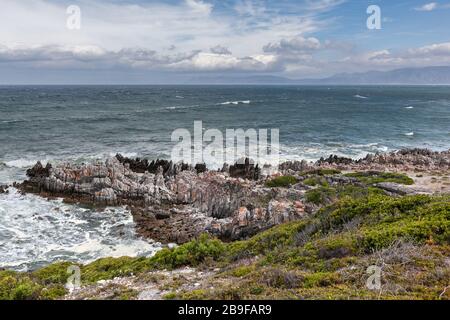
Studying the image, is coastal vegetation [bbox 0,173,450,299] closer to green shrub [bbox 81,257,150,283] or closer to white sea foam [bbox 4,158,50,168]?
green shrub [bbox 81,257,150,283]

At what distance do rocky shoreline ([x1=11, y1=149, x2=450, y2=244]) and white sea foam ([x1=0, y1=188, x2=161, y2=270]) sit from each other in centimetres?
123

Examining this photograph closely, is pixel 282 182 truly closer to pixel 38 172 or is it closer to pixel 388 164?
pixel 388 164

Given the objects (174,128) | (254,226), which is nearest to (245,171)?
(254,226)

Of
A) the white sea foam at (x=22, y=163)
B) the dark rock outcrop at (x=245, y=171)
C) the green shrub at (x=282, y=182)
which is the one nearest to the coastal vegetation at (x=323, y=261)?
the green shrub at (x=282, y=182)

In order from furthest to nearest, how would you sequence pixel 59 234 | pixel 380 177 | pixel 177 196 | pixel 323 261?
pixel 177 196 → pixel 380 177 → pixel 59 234 → pixel 323 261

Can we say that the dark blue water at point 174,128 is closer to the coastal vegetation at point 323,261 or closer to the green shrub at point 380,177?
the green shrub at point 380,177

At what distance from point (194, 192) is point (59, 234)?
10.5 m

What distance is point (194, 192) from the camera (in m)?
28.9

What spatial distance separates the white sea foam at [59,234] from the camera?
67.4ft

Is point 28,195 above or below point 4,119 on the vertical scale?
below

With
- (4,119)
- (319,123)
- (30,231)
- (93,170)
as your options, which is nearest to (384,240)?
(30,231)

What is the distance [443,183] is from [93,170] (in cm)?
2918
